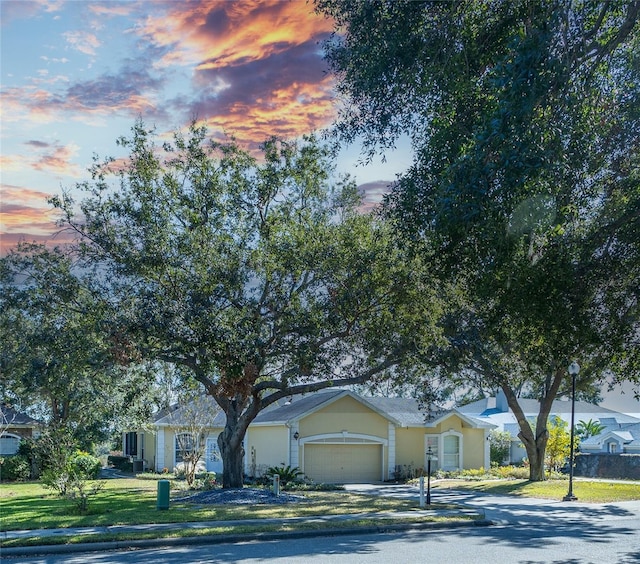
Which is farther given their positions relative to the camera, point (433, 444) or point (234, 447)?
point (433, 444)

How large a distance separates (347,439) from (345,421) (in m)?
0.92

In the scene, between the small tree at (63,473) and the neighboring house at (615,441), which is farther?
the neighboring house at (615,441)

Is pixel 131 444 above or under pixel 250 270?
under

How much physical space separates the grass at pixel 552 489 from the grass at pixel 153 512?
7.18 metres

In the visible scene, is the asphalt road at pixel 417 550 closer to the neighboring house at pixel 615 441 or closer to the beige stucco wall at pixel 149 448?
the beige stucco wall at pixel 149 448

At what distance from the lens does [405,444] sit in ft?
135

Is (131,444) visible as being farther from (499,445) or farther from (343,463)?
(499,445)

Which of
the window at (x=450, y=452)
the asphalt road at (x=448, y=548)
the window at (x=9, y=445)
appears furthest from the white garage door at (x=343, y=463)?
the window at (x=9, y=445)

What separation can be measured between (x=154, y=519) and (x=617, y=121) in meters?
13.6

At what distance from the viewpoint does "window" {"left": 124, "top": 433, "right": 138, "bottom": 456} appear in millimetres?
52938

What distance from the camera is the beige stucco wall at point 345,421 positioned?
124ft

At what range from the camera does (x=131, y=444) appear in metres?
54.3

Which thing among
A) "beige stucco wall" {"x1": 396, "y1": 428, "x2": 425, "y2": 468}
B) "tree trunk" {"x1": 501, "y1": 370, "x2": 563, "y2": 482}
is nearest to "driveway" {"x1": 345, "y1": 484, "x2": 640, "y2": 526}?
"tree trunk" {"x1": 501, "y1": 370, "x2": 563, "y2": 482}

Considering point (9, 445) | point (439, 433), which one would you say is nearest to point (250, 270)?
point (439, 433)
